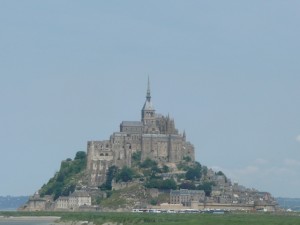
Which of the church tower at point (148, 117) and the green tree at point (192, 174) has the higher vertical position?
the church tower at point (148, 117)

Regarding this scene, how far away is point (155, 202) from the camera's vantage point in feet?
500

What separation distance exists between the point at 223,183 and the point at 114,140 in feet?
59.5

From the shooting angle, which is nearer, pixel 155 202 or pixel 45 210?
pixel 155 202

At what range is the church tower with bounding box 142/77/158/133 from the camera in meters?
164

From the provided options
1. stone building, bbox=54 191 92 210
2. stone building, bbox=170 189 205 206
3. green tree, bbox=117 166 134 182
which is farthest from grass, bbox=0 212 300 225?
stone building, bbox=170 189 205 206

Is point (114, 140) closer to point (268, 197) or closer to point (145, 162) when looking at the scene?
point (145, 162)

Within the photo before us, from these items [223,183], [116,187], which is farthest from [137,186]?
[223,183]

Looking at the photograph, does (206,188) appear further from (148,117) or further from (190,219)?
(190,219)

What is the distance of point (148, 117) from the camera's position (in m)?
168

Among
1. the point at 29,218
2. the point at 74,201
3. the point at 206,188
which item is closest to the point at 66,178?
the point at 74,201

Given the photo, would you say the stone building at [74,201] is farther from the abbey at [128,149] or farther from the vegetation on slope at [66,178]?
the abbey at [128,149]

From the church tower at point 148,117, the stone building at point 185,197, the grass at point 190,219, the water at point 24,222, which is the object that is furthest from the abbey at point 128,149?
the water at point 24,222

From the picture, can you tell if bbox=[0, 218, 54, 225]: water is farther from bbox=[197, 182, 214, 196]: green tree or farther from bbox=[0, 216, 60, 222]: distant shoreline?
bbox=[197, 182, 214, 196]: green tree

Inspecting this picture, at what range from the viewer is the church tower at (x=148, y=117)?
16425cm
